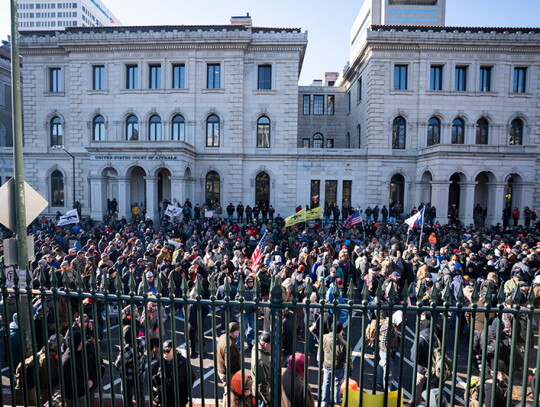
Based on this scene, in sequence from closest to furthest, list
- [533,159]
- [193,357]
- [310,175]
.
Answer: [193,357] → [533,159] → [310,175]

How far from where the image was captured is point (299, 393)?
14.4ft

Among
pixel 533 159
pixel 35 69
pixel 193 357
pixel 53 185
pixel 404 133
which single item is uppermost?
pixel 35 69

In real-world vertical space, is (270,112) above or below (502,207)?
above

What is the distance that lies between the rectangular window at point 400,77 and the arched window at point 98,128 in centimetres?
2610

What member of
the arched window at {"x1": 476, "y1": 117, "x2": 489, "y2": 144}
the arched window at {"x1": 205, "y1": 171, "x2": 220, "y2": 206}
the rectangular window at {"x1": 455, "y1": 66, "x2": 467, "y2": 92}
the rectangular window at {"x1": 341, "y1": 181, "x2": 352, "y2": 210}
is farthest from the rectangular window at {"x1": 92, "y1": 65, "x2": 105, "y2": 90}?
the arched window at {"x1": 476, "y1": 117, "x2": 489, "y2": 144}

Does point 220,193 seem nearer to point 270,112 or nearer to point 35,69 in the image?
point 270,112

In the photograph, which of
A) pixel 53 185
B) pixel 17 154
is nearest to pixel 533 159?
pixel 17 154

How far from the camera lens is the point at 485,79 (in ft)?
102

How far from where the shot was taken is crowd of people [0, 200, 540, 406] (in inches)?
144

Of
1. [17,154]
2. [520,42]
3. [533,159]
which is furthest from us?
[520,42]

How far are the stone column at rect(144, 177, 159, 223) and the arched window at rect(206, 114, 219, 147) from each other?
6.60 m

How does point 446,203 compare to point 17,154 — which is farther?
point 446,203

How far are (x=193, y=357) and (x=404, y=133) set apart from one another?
2814cm

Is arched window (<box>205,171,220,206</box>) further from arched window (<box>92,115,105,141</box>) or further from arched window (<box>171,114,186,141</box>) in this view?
arched window (<box>92,115,105,141</box>)
